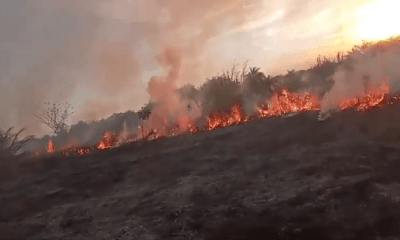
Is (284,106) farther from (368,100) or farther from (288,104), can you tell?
(368,100)

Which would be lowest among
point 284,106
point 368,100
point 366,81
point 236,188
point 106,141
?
point 236,188

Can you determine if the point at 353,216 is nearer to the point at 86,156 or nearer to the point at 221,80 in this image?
the point at 86,156

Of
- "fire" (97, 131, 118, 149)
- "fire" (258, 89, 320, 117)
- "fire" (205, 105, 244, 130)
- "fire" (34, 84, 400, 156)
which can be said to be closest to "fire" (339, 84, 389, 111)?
"fire" (34, 84, 400, 156)

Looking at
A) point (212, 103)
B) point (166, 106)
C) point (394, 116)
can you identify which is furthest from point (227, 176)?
point (212, 103)

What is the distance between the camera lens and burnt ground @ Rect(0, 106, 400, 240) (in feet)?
31.5

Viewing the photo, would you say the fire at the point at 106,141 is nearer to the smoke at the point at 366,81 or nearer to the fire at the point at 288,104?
the fire at the point at 288,104

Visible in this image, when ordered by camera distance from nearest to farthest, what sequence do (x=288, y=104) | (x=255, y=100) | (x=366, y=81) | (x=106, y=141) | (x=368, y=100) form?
(x=368, y=100), (x=366, y=81), (x=288, y=104), (x=106, y=141), (x=255, y=100)

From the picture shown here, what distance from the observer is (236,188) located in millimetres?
11914

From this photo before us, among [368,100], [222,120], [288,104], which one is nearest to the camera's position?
[368,100]

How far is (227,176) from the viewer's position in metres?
12.8

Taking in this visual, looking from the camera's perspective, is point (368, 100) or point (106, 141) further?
point (106, 141)

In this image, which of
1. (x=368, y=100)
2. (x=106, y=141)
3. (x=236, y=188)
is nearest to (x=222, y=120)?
(x=106, y=141)

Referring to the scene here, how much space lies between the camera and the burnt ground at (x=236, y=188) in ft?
31.5

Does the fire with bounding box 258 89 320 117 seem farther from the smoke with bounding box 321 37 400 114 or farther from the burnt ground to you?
the burnt ground
